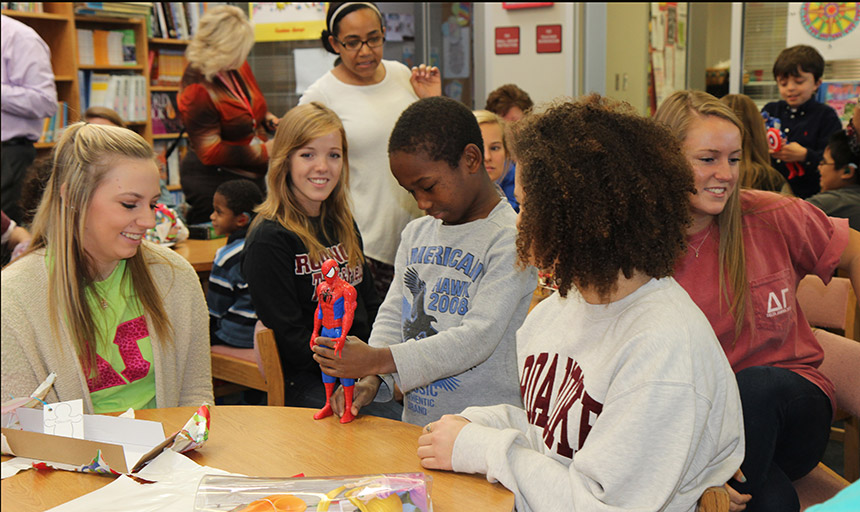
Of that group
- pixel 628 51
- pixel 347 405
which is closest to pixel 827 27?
pixel 628 51

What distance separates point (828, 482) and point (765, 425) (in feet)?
0.98

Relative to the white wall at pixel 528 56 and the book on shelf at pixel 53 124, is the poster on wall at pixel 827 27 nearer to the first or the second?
the white wall at pixel 528 56

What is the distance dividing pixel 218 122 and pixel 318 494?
3.19 m

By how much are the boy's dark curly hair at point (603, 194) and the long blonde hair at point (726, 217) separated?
555 mm

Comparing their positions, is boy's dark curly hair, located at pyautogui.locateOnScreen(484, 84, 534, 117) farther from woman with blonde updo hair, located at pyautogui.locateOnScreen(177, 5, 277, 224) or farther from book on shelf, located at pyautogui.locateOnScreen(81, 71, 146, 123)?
book on shelf, located at pyautogui.locateOnScreen(81, 71, 146, 123)

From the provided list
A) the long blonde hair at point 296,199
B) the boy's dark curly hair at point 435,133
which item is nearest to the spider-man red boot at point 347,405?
the boy's dark curly hair at point 435,133

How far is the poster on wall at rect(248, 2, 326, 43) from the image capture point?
5770mm

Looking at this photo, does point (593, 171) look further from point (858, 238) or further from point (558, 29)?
point (558, 29)

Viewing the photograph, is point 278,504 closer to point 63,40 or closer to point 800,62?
point 800,62

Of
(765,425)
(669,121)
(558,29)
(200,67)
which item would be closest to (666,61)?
(558,29)

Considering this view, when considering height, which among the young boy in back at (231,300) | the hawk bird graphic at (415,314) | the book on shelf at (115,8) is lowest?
the young boy in back at (231,300)

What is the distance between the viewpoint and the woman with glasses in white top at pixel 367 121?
3016mm

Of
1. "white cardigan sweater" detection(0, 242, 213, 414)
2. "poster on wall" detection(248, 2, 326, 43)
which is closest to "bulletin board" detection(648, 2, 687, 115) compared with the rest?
"poster on wall" detection(248, 2, 326, 43)

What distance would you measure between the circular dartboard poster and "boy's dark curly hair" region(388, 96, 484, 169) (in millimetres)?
4277
